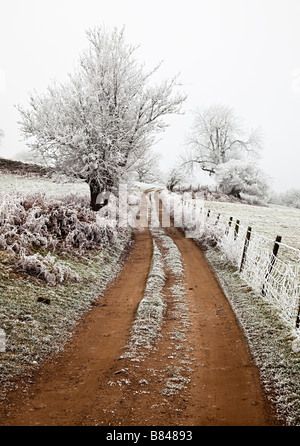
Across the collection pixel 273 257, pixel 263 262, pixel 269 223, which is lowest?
pixel 263 262

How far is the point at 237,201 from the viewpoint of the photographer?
36.2 meters

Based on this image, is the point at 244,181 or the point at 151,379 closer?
the point at 151,379

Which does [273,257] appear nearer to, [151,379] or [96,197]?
[151,379]

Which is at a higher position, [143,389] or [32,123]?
[32,123]

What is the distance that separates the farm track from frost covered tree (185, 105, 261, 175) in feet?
133

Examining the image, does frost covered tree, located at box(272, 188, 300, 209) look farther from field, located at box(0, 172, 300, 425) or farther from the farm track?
the farm track

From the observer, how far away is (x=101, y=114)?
42.5 ft

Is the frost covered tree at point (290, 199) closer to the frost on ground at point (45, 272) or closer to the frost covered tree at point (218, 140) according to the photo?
the frost covered tree at point (218, 140)

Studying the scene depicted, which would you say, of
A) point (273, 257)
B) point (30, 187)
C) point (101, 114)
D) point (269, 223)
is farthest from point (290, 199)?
point (273, 257)

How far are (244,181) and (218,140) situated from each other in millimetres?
11594

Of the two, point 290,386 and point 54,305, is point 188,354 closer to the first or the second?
point 290,386

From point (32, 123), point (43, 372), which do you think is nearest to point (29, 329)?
point (43, 372)

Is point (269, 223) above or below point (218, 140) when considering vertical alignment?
below
